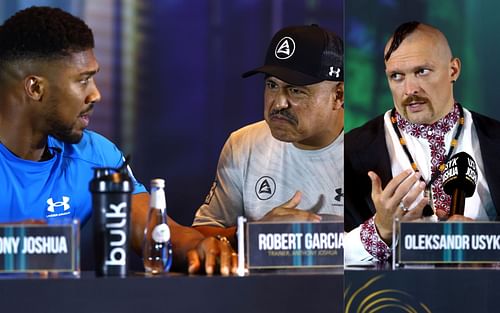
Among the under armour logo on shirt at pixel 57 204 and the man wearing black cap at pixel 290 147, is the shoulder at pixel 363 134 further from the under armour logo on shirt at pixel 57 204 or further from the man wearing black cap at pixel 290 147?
the under armour logo on shirt at pixel 57 204

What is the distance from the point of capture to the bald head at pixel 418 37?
9.36 feet

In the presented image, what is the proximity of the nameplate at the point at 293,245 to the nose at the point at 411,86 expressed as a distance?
0.53 meters

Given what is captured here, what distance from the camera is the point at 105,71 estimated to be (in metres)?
3.04

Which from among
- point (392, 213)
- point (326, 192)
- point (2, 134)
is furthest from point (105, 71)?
point (392, 213)

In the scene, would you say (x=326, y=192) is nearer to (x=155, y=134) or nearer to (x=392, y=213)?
(x=392, y=213)

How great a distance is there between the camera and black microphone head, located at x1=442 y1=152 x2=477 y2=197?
2859 millimetres

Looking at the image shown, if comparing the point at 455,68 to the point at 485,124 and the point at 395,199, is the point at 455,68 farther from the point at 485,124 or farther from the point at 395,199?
the point at 395,199

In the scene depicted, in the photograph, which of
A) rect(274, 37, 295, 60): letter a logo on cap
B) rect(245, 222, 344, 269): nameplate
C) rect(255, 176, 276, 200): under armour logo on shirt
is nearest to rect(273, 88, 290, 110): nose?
rect(274, 37, 295, 60): letter a logo on cap

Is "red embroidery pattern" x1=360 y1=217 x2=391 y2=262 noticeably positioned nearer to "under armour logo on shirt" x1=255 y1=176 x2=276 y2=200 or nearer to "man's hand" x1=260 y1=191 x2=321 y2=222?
"man's hand" x1=260 y1=191 x2=321 y2=222

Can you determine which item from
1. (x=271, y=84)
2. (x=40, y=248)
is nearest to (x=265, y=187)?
(x=271, y=84)

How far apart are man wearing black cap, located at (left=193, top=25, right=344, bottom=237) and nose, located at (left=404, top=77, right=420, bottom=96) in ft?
0.95

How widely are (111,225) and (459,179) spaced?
1118 millimetres

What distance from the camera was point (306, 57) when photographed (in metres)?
3.07

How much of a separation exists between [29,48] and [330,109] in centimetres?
100
